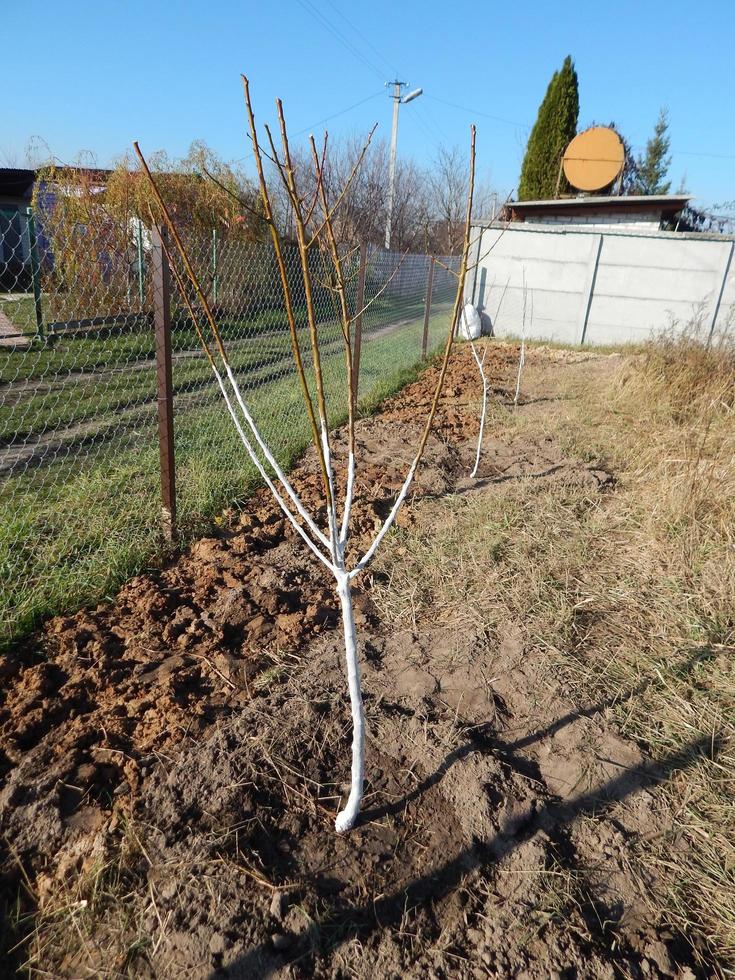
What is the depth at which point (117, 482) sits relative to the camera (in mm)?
3443

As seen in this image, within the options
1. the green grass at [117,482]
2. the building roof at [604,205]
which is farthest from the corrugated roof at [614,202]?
the green grass at [117,482]

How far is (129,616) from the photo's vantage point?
2484 millimetres

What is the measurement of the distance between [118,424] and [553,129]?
18720mm

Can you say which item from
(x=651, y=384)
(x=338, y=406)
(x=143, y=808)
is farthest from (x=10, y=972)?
(x=651, y=384)

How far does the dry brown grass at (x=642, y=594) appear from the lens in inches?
68.8

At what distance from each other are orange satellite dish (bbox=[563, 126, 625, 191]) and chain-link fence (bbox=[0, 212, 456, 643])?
8.24 meters

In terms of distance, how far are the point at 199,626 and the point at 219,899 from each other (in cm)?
116

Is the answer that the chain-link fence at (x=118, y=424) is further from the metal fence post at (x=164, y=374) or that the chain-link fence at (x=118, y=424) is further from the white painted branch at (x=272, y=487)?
the white painted branch at (x=272, y=487)

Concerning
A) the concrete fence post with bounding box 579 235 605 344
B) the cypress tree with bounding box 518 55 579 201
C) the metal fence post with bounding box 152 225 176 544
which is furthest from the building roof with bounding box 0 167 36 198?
the metal fence post with bounding box 152 225 176 544

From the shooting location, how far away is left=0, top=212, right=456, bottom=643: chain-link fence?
8.87ft

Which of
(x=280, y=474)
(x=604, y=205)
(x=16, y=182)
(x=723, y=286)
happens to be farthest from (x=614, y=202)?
(x=280, y=474)

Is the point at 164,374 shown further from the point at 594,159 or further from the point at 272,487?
the point at 594,159

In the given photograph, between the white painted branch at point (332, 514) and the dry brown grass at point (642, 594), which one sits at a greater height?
the white painted branch at point (332, 514)

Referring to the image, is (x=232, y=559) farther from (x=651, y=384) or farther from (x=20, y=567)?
(x=651, y=384)
